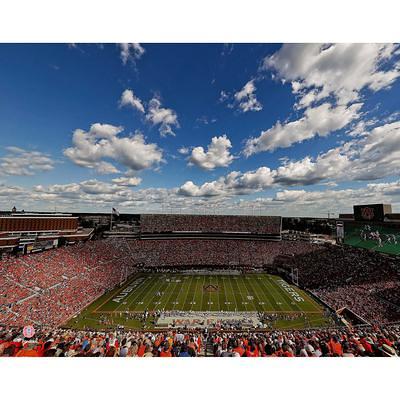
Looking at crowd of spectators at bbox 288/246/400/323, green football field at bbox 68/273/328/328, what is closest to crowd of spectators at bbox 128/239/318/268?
crowd of spectators at bbox 288/246/400/323

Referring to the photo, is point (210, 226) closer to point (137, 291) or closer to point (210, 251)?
point (210, 251)

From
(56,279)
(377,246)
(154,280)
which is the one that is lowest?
(154,280)

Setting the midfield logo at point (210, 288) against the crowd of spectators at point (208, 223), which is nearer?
the midfield logo at point (210, 288)

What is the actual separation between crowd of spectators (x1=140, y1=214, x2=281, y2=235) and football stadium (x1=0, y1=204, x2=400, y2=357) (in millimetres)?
4084

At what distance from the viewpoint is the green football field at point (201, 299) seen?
66.2 feet

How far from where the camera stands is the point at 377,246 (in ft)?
91.8

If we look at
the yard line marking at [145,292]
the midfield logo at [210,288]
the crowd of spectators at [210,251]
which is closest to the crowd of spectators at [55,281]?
the yard line marking at [145,292]

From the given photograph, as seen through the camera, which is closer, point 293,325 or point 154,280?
point 293,325

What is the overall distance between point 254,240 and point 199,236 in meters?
13.0

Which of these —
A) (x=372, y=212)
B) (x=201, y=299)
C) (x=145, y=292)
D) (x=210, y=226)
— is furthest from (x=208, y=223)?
(x=372, y=212)

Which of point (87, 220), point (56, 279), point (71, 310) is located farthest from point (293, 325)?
point (87, 220)

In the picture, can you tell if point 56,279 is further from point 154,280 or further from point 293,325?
point 293,325

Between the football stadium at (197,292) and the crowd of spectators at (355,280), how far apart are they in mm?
136

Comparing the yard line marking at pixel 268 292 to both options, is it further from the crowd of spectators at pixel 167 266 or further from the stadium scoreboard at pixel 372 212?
the stadium scoreboard at pixel 372 212
